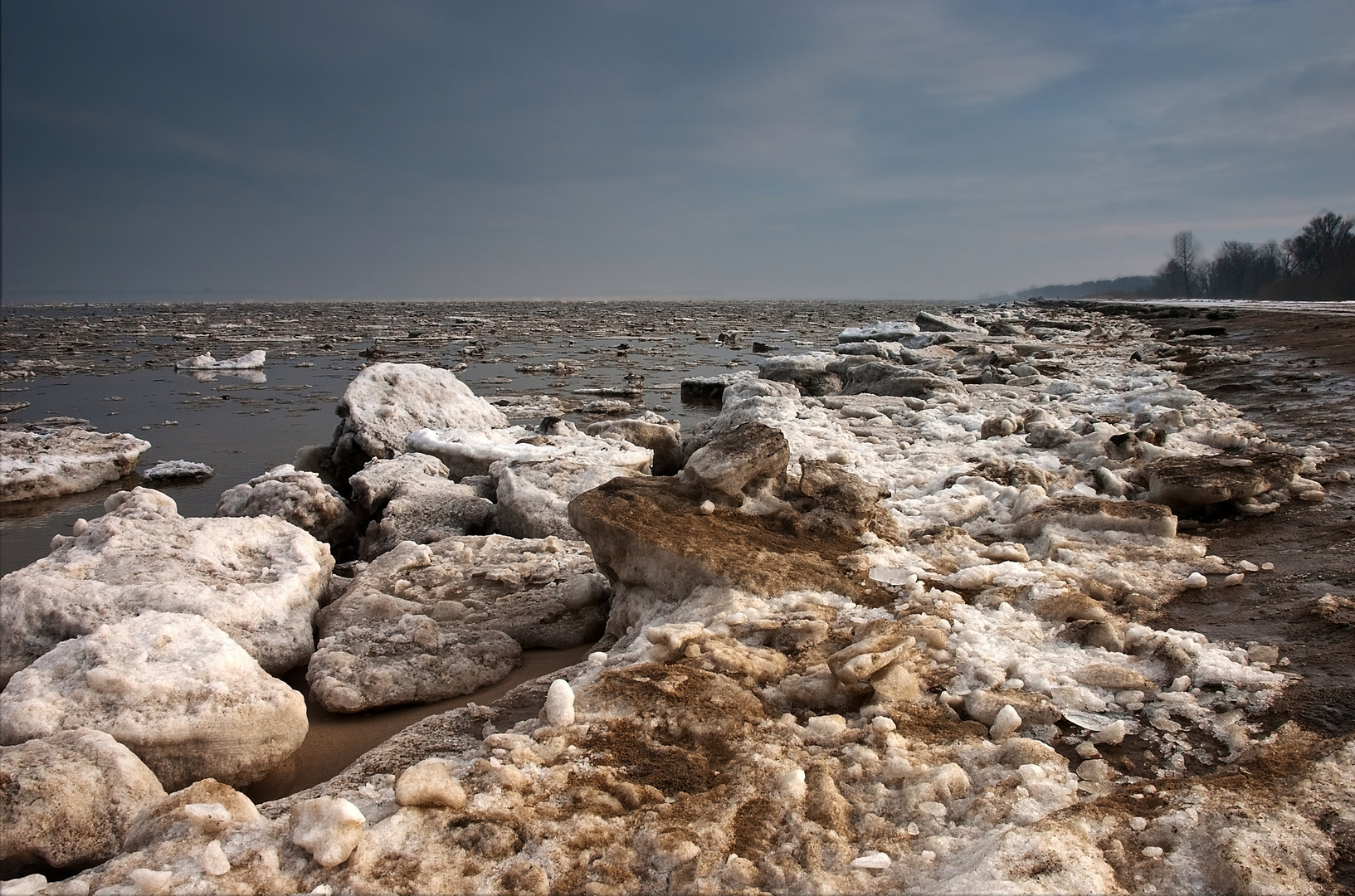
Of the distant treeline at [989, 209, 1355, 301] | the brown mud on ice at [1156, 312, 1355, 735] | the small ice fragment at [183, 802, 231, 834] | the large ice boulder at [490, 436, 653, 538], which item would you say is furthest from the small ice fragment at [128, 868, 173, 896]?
the distant treeline at [989, 209, 1355, 301]

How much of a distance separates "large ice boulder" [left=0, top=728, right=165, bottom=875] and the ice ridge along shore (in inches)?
10.6

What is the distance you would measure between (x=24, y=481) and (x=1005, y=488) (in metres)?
9.12

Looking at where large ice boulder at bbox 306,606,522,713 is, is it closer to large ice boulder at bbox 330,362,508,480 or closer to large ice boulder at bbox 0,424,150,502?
large ice boulder at bbox 330,362,508,480

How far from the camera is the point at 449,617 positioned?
416 centimetres

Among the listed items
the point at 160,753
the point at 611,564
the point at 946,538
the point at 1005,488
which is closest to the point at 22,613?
the point at 160,753

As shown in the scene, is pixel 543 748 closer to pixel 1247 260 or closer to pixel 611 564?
pixel 611 564

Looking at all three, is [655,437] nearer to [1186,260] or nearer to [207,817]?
[207,817]

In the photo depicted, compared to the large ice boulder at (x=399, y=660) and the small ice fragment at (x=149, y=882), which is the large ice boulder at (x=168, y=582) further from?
the small ice fragment at (x=149, y=882)

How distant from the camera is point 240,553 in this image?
4320mm

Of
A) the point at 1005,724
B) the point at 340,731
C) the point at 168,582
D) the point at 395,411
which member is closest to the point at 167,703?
the point at 340,731

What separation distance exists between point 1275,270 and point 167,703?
96232mm

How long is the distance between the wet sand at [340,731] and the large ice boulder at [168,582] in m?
0.36

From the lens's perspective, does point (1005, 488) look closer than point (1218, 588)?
No

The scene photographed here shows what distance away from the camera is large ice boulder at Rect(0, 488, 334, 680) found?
346 centimetres
